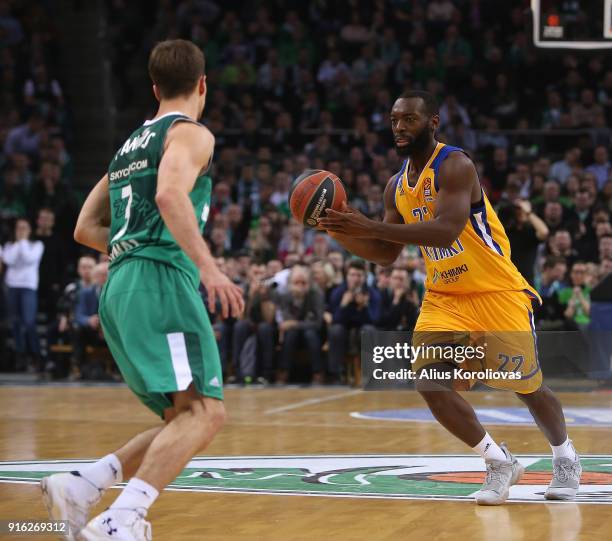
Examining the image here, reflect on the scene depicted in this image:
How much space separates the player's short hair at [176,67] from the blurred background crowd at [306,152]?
7530 mm

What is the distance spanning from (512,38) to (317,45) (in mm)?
3101

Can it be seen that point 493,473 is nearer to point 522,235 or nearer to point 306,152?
point 522,235

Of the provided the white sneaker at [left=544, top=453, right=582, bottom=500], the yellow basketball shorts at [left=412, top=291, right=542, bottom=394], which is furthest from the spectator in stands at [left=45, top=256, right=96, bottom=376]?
the white sneaker at [left=544, top=453, right=582, bottom=500]

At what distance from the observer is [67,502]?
14.6 feet

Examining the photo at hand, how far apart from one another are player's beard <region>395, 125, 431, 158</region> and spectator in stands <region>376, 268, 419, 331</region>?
7.06 m

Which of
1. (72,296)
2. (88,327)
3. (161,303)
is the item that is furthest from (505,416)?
(72,296)

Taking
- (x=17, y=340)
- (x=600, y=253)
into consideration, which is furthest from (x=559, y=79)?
(x=17, y=340)

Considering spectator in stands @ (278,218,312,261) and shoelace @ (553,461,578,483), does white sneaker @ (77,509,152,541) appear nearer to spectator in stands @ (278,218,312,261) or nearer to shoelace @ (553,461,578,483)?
shoelace @ (553,461,578,483)

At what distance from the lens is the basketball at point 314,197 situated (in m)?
6.07

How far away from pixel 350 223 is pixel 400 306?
7.72 m

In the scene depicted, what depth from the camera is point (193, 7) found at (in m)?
20.7

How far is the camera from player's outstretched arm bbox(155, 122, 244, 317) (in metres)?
4.27

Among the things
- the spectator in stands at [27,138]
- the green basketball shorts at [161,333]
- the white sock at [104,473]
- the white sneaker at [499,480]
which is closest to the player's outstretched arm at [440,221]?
the white sneaker at [499,480]

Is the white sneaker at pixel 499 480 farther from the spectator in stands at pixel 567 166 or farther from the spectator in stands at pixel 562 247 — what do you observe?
the spectator in stands at pixel 567 166
